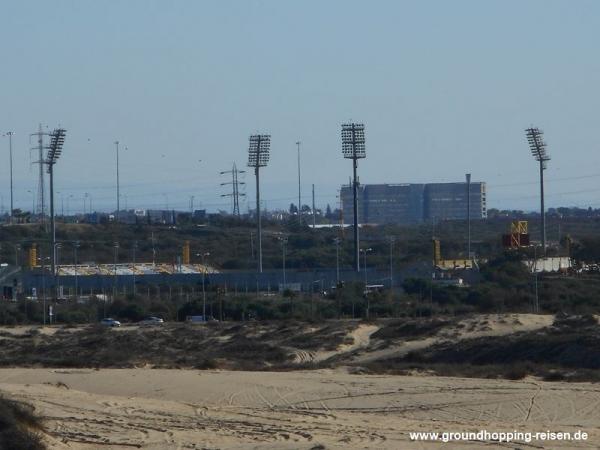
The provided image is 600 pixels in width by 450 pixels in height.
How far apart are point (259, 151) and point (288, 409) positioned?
55.3 meters

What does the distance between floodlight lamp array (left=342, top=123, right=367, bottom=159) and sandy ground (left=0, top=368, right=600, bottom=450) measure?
46661mm

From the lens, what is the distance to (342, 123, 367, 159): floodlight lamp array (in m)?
78.9

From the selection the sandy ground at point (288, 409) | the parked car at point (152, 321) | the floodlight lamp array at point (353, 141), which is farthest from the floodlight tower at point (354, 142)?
the sandy ground at point (288, 409)

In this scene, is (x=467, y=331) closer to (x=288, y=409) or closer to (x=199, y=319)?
(x=288, y=409)

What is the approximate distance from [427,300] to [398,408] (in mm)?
41720

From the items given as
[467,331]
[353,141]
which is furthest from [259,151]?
[467,331]

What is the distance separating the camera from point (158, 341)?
47.0m

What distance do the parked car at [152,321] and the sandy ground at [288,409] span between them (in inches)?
958

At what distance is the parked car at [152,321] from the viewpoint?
189 feet

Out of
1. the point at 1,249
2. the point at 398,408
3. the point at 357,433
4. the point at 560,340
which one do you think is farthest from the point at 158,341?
the point at 1,249

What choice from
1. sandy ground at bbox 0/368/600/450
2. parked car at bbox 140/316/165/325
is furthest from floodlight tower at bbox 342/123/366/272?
sandy ground at bbox 0/368/600/450

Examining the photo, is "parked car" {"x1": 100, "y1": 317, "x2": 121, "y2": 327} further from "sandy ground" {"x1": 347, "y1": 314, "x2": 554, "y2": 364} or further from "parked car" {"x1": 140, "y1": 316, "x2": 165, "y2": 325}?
"sandy ground" {"x1": 347, "y1": 314, "x2": 554, "y2": 364}

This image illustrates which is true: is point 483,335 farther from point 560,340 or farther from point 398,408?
point 398,408

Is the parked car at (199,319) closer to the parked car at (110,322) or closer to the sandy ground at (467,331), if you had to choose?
the parked car at (110,322)
